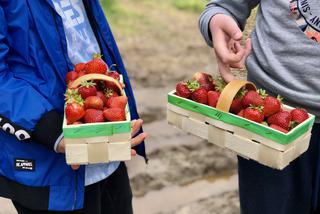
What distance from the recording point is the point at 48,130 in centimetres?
144

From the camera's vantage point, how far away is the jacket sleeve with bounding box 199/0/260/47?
1.67m

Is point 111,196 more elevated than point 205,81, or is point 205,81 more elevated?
point 205,81

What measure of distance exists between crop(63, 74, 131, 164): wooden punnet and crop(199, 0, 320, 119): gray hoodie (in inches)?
18.1

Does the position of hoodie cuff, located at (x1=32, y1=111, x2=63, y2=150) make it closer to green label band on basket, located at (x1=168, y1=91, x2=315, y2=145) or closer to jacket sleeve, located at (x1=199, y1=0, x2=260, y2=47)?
green label band on basket, located at (x1=168, y1=91, x2=315, y2=145)

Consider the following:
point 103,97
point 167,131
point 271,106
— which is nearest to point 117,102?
point 103,97

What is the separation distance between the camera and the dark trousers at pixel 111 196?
1.71 meters

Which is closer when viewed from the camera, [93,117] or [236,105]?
[93,117]

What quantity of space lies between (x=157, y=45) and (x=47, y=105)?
13.0 feet

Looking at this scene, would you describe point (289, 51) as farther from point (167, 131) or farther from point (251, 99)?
point (167, 131)

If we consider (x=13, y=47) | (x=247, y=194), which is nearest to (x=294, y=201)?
(x=247, y=194)

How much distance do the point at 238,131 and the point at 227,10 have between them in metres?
0.45

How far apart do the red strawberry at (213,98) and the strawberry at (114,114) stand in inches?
10.8

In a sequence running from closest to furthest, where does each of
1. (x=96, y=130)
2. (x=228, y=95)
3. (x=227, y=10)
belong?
1. (x=96, y=130)
2. (x=228, y=95)
3. (x=227, y=10)

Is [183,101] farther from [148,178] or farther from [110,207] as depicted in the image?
[148,178]
